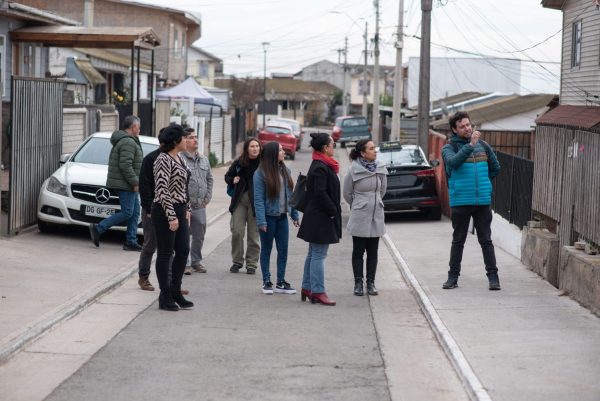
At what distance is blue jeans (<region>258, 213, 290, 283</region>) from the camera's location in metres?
8.55

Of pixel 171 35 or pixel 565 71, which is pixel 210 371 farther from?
pixel 171 35

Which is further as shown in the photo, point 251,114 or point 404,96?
point 404,96

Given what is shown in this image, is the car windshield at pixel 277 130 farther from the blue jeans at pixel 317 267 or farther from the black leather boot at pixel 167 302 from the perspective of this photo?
the black leather boot at pixel 167 302

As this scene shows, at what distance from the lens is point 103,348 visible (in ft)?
20.0

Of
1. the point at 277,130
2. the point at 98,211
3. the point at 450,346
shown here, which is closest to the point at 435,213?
the point at 98,211

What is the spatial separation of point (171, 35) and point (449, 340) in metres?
39.4

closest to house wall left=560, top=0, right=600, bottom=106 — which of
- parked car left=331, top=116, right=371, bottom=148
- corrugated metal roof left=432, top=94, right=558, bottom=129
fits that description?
corrugated metal roof left=432, top=94, right=558, bottom=129

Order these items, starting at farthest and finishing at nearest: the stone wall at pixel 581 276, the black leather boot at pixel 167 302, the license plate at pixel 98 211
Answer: the license plate at pixel 98 211 < the black leather boot at pixel 167 302 < the stone wall at pixel 581 276

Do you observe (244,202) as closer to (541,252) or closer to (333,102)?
(541,252)

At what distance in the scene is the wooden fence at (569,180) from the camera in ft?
25.0

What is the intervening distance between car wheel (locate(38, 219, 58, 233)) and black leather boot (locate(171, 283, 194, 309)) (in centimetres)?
482

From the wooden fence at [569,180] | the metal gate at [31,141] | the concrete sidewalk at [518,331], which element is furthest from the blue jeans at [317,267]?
the metal gate at [31,141]

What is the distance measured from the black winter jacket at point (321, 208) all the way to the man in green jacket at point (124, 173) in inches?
139

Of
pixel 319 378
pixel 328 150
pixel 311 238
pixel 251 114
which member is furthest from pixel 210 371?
pixel 251 114
